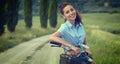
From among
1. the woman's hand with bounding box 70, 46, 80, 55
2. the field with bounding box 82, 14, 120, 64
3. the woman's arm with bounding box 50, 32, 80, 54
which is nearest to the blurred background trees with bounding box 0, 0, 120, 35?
the field with bounding box 82, 14, 120, 64

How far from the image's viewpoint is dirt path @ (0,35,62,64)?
5621mm

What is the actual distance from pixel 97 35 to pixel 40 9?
122 centimetres

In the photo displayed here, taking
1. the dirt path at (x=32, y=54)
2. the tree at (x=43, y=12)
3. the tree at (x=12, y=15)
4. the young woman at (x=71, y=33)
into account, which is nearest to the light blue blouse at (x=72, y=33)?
the young woman at (x=71, y=33)

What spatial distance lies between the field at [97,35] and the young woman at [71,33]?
0.24 meters

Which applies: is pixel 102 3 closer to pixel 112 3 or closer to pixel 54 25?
pixel 112 3

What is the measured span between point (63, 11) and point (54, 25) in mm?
476

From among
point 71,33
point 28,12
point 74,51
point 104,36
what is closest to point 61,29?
point 71,33

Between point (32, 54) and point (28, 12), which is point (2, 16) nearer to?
point (28, 12)

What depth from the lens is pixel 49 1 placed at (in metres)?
6.12

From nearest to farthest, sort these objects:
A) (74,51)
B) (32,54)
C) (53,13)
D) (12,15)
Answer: (74,51) → (32,54) → (12,15) → (53,13)

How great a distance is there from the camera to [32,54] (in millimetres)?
5723

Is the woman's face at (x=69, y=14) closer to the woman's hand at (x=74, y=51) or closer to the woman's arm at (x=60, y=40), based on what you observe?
the woman's arm at (x=60, y=40)

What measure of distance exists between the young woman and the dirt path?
259 millimetres

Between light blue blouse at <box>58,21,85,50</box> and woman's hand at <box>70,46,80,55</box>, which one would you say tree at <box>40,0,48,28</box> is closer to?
light blue blouse at <box>58,21,85,50</box>
